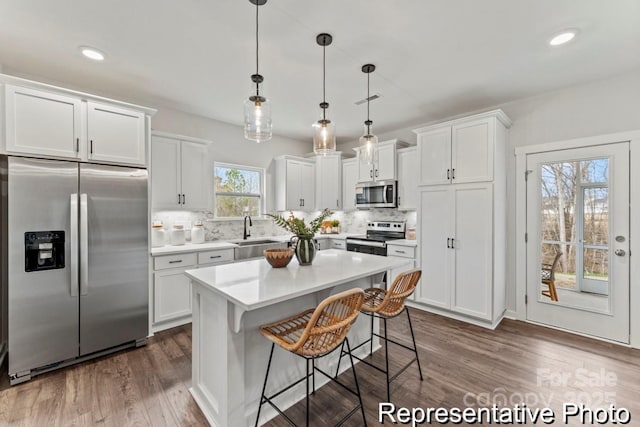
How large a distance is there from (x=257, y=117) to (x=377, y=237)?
10.5ft

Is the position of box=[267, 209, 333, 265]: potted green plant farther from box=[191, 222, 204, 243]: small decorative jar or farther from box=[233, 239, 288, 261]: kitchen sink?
box=[191, 222, 204, 243]: small decorative jar

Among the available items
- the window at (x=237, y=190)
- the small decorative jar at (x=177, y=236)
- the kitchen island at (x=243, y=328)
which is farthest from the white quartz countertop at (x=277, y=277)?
the window at (x=237, y=190)

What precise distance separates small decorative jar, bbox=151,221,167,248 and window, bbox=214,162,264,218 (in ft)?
3.17

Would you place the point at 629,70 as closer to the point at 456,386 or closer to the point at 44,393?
the point at 456,386

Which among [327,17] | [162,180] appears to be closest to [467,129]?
[327,17]

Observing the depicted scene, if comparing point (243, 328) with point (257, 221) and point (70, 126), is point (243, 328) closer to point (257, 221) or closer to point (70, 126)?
point (70, 126)

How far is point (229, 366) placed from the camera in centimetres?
164

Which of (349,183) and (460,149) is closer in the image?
(460,149)

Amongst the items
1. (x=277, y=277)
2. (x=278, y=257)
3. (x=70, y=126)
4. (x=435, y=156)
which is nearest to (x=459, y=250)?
(x=435, y=156)

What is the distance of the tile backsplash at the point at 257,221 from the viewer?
3.88 m

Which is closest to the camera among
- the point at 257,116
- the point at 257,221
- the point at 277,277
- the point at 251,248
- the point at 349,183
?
the point at 277,277

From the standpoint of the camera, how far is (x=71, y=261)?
7.87 ft

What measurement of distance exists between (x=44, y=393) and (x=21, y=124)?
209 cm

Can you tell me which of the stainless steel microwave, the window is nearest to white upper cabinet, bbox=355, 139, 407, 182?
the stainless steel microwave
